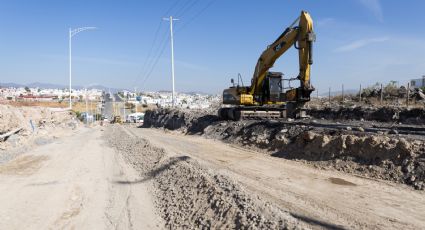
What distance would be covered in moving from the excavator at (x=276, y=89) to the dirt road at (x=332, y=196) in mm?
6359

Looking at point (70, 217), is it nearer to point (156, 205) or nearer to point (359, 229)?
point (156, 205)

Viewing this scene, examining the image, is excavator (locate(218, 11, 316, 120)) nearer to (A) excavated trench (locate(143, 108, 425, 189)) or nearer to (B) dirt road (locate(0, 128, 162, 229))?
(A) excavated trench (locate(143, 108, 425, 189))

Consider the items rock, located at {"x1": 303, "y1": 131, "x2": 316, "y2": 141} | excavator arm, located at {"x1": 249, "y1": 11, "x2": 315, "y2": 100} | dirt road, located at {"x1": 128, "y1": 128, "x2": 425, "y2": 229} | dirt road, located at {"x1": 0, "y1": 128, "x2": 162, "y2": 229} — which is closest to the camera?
dirt road, located at {"x1": 128, "y1": 128, "x2": 425, "y2": 229}

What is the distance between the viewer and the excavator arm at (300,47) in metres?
17.2

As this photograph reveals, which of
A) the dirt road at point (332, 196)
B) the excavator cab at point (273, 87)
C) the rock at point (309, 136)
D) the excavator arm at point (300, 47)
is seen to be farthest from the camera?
the excavator cab at point (273, 87)

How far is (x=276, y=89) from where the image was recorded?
886 inches

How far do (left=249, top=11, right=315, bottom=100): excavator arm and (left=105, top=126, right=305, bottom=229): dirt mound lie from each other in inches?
287

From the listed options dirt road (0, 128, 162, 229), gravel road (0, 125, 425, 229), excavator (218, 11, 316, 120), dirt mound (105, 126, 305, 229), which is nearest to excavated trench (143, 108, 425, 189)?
gravel road (0, 125, 425, 229)

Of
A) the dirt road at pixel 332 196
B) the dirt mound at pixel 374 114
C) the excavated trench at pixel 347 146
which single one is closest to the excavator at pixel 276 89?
the excavated trench at pixel 347 146

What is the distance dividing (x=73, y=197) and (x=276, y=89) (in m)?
14.4

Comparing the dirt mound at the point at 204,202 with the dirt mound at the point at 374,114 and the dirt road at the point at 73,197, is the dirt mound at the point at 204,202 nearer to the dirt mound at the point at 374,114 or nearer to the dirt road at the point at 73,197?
the dirt road at the point at 73,197

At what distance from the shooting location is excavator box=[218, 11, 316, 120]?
17438 mm

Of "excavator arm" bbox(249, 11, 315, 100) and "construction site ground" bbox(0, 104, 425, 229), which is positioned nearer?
"construction site ground" bbox(0, 104, 425, 229)

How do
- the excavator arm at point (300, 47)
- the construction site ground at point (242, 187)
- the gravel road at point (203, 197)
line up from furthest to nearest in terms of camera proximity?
the excavator arm at point (300, 47) → the construction site ground at point (242, 187) → the gravel road at point (203, 197)
